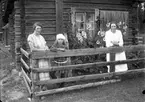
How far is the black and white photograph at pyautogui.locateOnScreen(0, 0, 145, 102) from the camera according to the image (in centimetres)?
494

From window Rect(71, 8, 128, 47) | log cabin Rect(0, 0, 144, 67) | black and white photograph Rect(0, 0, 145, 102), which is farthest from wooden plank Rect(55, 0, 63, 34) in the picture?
window Rect(71, 8, 128, 47)

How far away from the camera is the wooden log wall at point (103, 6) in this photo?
8.12m

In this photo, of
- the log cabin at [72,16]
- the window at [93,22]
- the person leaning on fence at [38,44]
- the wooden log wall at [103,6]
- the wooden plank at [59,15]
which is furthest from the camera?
the window at [93,22]

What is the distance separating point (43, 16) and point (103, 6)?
2.70 meters

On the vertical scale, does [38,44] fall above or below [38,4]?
below

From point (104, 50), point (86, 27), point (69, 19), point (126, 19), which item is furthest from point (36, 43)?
point (126, 19)

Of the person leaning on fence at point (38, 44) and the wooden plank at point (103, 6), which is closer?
the person leaning on fence at point (38, 44)

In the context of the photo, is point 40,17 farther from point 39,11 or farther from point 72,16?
point 72,16

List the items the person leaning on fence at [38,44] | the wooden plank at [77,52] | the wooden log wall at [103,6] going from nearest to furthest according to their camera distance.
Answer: the wooden plank at [77,52] → the person leaning on fence at [38,44] → the wooden log wall at [103,6]

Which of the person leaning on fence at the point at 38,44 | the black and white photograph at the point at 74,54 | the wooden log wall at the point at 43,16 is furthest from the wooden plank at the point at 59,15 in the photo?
the wooden log wall at the point at 43,16

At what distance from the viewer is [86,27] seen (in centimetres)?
853

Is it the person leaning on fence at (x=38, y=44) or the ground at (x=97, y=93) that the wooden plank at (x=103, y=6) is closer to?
the person leaning on fence at (x=38, y=44)

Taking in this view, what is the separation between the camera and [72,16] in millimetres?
8125

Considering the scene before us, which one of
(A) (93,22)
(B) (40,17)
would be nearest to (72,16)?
(A) (93,22)
